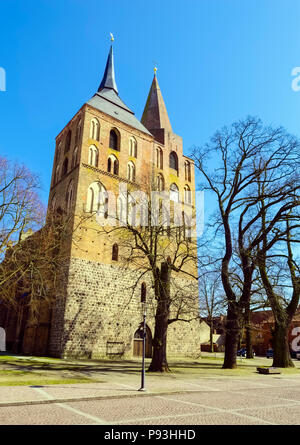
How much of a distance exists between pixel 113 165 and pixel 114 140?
2.88 metres

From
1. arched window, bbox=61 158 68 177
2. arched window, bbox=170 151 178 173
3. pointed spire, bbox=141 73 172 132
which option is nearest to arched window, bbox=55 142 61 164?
arched window, bbox=61 158 68 177

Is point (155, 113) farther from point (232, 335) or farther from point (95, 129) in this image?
point (232, 335)

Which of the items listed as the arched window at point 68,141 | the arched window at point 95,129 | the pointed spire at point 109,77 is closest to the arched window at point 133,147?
the arched window at point 95,129

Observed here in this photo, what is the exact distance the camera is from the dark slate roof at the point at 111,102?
3027 cm

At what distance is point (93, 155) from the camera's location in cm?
2677

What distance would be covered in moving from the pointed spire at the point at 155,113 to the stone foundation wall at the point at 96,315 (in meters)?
17.2

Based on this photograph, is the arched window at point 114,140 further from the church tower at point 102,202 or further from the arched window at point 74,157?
the arched window at point 74,157

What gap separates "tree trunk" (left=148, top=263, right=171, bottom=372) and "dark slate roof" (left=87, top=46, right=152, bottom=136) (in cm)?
1838

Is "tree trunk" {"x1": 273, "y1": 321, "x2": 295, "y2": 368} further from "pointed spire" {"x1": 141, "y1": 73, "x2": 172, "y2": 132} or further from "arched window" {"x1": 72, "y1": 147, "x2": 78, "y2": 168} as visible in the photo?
"pointed spire" {"x1": 141, "y1": 73, "x2": 172, "y2": 132}

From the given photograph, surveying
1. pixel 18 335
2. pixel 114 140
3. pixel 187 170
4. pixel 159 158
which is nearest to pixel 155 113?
pixel 159 158

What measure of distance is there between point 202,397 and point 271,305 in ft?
35.9

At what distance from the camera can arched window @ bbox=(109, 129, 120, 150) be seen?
1148 inches
